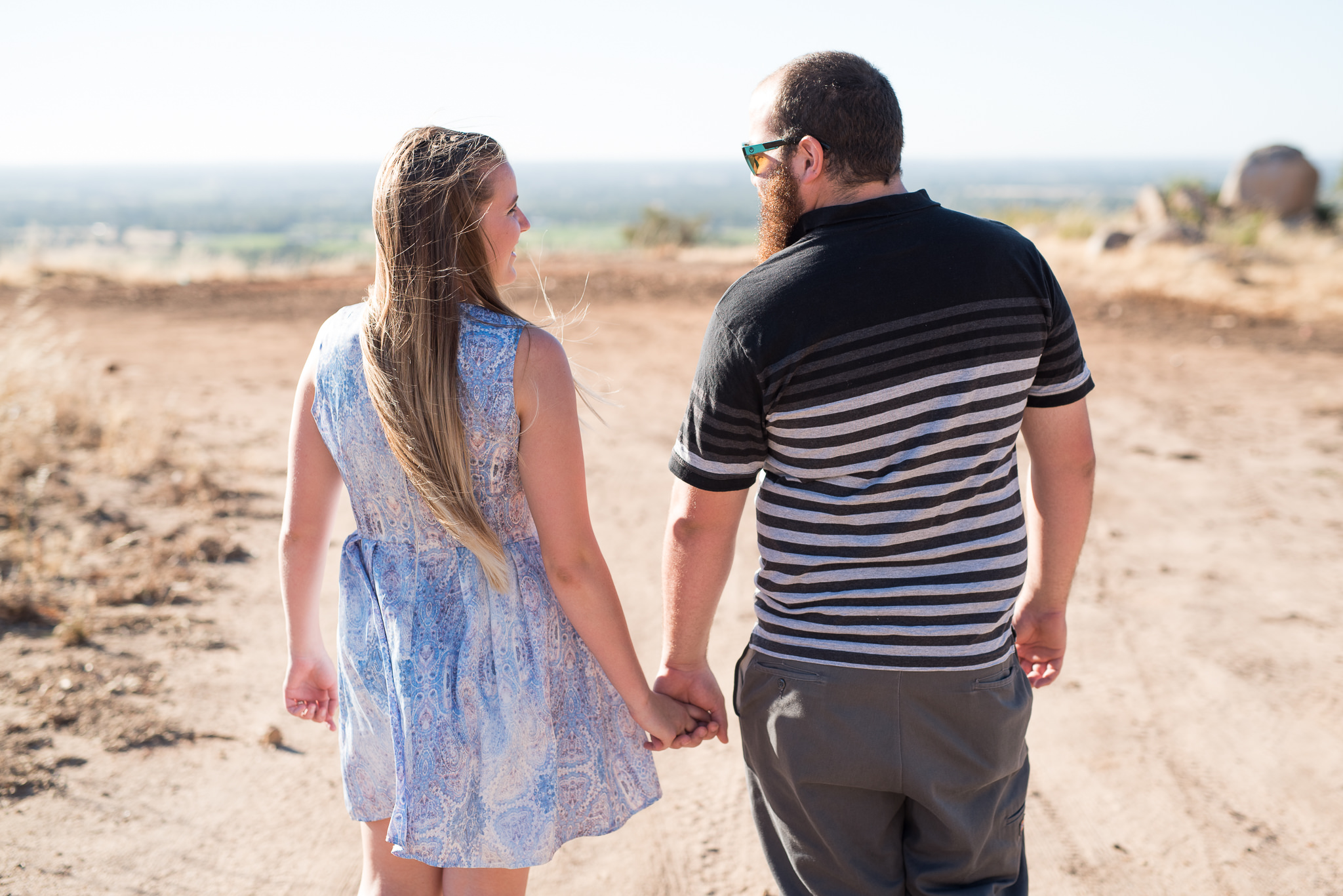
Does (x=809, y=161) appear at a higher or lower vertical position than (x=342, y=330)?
higher

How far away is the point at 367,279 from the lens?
15.7 meters

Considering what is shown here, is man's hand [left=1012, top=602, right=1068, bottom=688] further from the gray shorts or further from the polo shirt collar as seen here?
the polo shirt collar

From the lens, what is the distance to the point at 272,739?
3436 mm

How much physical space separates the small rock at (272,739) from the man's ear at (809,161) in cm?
283

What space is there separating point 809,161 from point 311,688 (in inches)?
59.8

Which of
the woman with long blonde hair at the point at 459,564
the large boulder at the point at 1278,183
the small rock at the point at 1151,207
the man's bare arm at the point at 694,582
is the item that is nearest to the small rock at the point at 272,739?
the woman with long blonde hair at the point at 459,564

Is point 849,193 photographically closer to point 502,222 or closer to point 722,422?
point 722,422

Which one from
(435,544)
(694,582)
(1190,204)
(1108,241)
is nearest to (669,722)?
(694,582)

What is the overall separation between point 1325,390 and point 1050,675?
7.72 m

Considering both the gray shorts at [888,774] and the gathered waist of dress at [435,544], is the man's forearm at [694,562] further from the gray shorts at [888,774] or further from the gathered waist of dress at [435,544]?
the gathered waist of dress at [435,544]

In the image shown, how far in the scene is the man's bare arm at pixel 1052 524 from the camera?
2.02m

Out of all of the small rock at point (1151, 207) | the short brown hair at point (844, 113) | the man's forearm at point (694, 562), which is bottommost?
the man's forearm at point (694, 562)

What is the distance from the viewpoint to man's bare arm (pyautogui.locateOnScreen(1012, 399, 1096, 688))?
2016mm

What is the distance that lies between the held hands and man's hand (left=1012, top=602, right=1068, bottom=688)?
159cm
